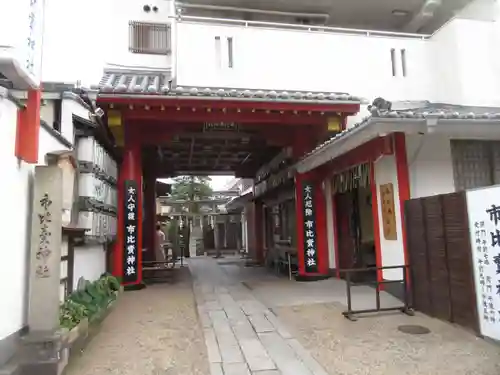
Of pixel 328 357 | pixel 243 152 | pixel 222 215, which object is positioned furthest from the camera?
pixel 222 215

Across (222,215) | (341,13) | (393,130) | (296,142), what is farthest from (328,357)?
(222,215)

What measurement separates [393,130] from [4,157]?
Answer: 579 cm

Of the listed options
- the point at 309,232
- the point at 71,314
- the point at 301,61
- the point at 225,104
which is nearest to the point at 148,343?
the point at 71,314

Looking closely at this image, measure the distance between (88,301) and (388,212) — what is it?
584 centimetres

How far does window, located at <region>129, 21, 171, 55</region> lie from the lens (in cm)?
1248

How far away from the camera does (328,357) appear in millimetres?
4859

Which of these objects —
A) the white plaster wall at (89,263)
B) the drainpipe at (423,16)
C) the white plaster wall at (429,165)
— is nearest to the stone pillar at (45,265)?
the white plaster wall at (89,263)

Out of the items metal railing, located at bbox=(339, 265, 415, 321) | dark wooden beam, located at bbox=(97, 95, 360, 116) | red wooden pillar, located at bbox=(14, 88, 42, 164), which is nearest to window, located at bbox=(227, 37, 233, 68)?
dark wooden beam, located at bbox=(97, 95, 360, 116)

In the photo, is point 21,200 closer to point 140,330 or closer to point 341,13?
point 140,330

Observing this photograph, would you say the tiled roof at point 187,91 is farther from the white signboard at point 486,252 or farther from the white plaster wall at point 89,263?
the white signboard at point 486,252

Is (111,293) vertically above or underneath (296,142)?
underneath

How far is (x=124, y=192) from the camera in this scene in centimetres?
1024

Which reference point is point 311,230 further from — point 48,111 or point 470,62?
point 48,111

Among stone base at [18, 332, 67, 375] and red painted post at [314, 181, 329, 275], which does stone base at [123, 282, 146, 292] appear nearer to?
red painted post at [314, 181, 329, 275]
